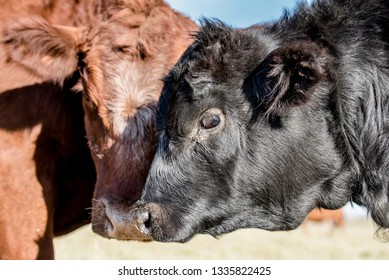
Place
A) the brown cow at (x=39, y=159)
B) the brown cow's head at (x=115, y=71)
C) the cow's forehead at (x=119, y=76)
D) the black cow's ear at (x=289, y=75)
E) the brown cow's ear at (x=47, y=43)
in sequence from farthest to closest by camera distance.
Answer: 1. the brown cow at (x=39, y=159)
2. the brown cow's ear at (x=47, y=43)
3. the cow's forehead at (x=119, y=76)
4. the brown cow's head at (x=115, y=71)
5. the black cow's ear at (x=289, y=75)

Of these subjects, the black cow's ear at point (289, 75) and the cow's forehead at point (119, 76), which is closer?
the black cow's ear at point (289, 75)

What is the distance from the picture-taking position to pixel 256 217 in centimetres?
548

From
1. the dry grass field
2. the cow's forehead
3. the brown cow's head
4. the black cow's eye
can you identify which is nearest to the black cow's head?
the black cow's eye

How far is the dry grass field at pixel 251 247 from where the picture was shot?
423 inches

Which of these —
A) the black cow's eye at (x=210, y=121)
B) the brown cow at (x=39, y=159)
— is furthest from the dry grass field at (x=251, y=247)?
the black cow's eye at (x=210, y=121)

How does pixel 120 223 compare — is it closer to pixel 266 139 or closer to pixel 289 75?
pixel 266 139

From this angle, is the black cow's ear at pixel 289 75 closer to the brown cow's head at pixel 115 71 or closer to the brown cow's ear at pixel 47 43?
the brown cow's head at pixel 115 71

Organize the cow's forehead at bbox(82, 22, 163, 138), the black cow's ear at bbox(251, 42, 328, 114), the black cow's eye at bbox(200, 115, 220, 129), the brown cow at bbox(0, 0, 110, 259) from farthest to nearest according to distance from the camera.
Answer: the brown cow at bbox(0, 0, 110, 259) < the cow's forehead at bbox(82, 22, 163, 138) < the black cow's eye at bbox(200, 115, 220, 129) < the black cow's ear at bbox(251, 42, 328, 114)

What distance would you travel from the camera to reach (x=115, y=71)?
6359 millimetres

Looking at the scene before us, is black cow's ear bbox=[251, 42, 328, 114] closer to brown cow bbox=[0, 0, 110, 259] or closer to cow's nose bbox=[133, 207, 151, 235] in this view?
cow's nose bbox=[133, 207, 151, 235]

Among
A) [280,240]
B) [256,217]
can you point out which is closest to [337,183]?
[256,217]

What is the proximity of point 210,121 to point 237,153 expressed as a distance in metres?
0.27

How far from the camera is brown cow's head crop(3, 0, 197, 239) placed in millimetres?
6074
